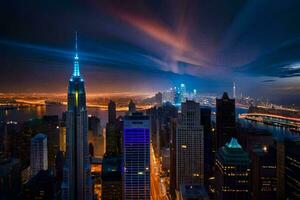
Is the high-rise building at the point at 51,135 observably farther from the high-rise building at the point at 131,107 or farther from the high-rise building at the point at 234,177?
the high-rise building at the point at 234,177

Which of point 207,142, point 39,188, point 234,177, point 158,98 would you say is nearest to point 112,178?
point 39,188

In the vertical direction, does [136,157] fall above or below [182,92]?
below

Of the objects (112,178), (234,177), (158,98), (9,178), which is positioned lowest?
(112,178)

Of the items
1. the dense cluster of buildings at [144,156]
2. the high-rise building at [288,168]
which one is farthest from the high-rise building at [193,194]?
the high-rise building at [288,168]

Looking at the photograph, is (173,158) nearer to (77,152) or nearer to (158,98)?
Answer: (158,98)

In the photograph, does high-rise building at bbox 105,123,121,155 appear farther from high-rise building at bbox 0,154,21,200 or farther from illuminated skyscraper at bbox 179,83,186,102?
high-rise building at bbox 0,154,21,200

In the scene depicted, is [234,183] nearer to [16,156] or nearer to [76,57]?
[76,57]
